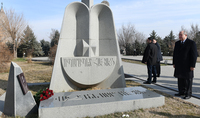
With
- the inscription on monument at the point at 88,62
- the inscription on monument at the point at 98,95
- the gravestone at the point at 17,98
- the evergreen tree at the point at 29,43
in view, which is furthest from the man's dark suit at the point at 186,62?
the evergreen tree at the point at 29,43

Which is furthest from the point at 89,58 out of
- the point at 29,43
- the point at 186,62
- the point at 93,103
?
the point at 29,43

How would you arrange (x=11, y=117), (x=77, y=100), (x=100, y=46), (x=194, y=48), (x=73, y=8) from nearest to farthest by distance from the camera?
(x=11, y=117), (x=77, y=100), (x=194, y=48), (x=73, y=8), (x=100, y=46)

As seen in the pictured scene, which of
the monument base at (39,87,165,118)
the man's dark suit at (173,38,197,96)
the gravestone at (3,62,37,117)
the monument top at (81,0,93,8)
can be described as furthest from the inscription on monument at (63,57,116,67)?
the man's dark suit at (173,38,197,96)

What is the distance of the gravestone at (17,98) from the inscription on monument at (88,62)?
1.71m

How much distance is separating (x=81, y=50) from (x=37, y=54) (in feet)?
Answer: 112

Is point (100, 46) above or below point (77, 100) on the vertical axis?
above

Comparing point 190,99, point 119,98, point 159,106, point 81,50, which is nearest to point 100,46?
point 81,50

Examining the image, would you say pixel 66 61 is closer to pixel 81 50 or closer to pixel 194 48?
pixel 81 50

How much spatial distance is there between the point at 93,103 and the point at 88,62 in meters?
1.94

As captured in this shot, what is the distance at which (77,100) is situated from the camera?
146 inches

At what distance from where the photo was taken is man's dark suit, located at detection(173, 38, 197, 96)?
4.43m

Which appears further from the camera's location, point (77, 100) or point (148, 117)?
point (77, 100)

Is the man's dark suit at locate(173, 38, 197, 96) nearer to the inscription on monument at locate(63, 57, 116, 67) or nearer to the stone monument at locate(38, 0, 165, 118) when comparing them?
the stone monument at locate(38, 0, 165, 118)

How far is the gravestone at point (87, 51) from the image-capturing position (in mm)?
5012
